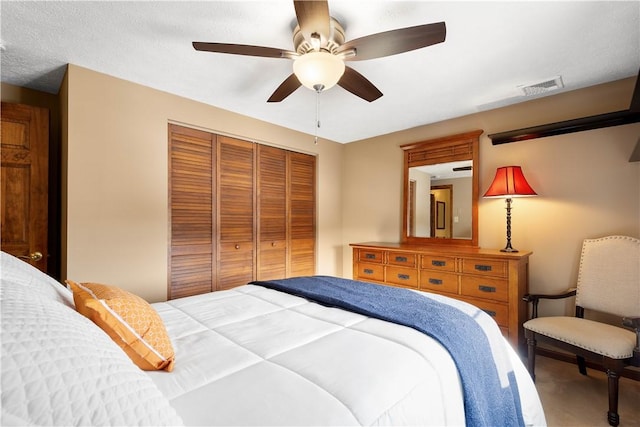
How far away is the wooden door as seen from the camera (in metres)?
2.36

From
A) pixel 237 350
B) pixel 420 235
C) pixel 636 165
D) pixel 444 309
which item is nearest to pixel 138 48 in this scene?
pixel 237 350

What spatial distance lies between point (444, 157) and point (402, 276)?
151 centimetres

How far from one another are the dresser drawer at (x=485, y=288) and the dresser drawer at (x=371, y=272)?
35.9 inches

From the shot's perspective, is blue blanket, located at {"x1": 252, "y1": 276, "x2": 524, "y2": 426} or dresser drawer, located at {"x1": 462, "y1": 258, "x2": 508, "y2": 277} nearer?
blue blanket, located at {"x1": 252, "y1": 276, "x2": 524, "y2": 426}

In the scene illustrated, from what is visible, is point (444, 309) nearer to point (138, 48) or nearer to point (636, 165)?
point (636, 165)

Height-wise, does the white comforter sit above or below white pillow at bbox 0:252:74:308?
below

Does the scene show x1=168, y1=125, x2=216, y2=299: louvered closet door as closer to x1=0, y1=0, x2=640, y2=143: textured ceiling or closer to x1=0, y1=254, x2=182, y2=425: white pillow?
x1=0, y1=0, x2=640, y2=143: textured ceiling

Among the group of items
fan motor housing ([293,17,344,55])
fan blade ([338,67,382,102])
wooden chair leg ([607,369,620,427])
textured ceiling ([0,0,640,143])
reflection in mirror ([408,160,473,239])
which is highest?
textured ceiling ([0,0,640,143])

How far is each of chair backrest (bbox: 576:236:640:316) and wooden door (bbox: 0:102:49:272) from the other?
15.0ft

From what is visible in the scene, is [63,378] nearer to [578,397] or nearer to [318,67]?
[318,67]

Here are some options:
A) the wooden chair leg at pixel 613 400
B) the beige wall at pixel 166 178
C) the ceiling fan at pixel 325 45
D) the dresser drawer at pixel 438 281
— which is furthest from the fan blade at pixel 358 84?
the wooden chair leg at pixel 613 400

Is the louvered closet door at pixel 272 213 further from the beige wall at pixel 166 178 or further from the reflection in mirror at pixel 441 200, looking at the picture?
the reflection in mirror at pixel 441 200

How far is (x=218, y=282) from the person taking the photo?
10.7ft

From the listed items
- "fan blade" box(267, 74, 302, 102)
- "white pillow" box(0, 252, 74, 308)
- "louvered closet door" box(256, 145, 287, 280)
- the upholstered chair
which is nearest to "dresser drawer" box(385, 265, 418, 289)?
the upholstered chair
